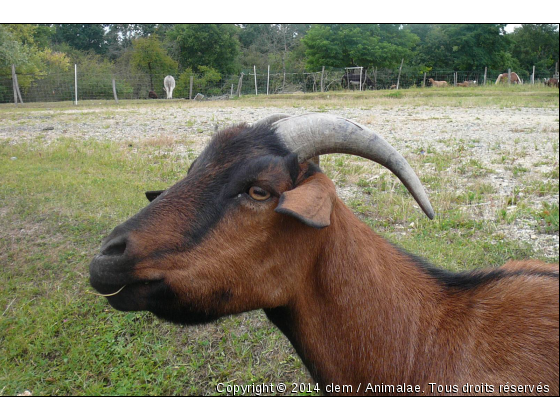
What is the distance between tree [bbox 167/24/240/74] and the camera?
495 centimetres

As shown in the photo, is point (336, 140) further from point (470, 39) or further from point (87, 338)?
point (87, 338)

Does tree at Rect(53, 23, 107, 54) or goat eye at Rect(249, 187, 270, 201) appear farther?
tree at Rect(53, 23, 107, 54)

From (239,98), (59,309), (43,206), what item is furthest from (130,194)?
(239,98)

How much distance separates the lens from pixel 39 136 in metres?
14.0

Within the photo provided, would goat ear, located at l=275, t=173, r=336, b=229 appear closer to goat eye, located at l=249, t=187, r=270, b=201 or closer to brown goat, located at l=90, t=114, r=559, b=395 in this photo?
brown goat, located at l=90, t=114, r=559, b=395

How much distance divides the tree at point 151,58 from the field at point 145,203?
2143 millimetres

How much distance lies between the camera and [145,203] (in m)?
7.67

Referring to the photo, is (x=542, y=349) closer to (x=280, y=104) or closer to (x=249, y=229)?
(x=249, y=229)

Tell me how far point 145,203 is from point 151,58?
2824mm

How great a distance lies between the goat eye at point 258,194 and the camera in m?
2.64

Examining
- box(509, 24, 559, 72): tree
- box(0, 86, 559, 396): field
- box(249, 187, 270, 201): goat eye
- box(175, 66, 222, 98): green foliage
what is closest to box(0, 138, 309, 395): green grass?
box(0, 86, 559, 396): field

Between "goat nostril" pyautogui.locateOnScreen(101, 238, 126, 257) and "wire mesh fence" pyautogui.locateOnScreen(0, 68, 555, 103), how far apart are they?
853 centimetres

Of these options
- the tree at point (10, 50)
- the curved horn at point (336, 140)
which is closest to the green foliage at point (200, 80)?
the tree at point (10, 50)

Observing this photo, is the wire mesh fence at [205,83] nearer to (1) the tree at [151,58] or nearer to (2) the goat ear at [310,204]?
(1) the tree at [151,58]
